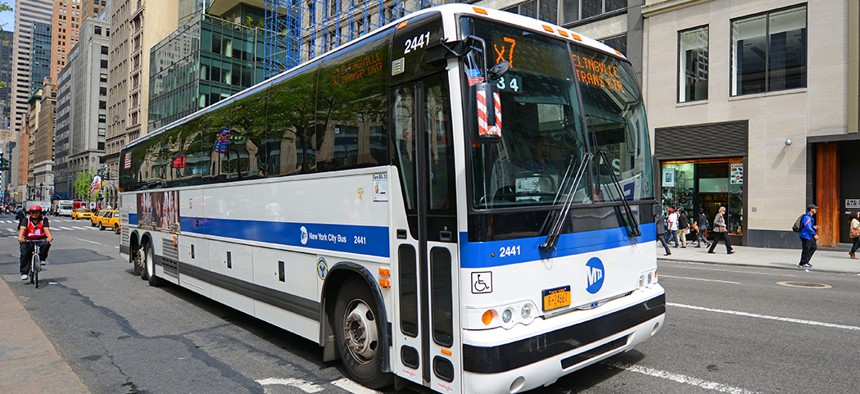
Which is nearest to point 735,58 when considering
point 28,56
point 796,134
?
point 796,134

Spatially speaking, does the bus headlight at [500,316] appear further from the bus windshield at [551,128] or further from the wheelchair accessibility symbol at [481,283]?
the bus windshield at [551,128]

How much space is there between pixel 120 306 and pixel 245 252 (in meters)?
3.63

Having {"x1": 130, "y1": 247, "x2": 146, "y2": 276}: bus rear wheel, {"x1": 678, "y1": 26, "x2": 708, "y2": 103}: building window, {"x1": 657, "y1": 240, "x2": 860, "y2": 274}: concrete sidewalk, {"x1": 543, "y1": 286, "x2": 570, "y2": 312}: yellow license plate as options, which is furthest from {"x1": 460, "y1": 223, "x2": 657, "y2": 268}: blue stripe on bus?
{"x1": 678, "y1": 26, "x2": 708, "y2": 103}: building window

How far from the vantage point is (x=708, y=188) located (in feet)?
78.5

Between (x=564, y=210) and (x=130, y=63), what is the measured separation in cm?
10077

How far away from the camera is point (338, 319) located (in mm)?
5387

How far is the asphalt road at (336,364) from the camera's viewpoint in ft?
16.4

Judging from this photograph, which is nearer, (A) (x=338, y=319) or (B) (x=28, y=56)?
(A) (x=338, y=319)

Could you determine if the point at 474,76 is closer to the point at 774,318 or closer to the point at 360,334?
the point at 360,334

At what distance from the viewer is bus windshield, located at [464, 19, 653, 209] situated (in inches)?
159

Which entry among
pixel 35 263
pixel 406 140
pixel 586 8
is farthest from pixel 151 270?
pixel 586 8

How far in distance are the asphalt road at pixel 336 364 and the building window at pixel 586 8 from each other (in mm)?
19546

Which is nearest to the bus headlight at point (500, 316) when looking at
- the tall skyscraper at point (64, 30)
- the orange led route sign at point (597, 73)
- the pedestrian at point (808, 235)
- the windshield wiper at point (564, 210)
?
the windshield wiper at point (564, 210)

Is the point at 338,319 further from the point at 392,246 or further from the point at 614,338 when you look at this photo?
the point at 614,338
